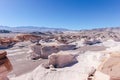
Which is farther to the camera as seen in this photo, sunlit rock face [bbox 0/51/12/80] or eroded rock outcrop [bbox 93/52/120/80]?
eroded rock outcrop [bbox 93/52/120/80]

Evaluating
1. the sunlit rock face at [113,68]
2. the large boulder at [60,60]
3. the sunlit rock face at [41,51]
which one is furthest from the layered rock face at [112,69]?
the sunlit rock face at [41,51]

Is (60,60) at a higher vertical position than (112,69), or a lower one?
lower

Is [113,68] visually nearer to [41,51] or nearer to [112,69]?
[112,69]

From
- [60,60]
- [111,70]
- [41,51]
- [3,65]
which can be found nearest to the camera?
[3,65]

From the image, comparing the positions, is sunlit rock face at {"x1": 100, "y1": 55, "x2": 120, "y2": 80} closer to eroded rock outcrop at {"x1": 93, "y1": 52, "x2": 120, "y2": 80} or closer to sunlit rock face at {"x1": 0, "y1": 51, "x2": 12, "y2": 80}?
eroded rock outcrop at {"x1": 93, "y1": 52, "x2": 120, "y2": 80}

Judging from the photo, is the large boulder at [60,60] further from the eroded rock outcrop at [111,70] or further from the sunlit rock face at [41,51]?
the eroded rock outcrop at [111,70]

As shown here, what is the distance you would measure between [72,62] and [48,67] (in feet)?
13.3

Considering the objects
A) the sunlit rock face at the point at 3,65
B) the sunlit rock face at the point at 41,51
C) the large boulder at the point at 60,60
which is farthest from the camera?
the sunlit rock face at the point at 41,51

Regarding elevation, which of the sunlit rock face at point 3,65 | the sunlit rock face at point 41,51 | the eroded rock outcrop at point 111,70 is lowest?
the sunlit rock face at point 41,51

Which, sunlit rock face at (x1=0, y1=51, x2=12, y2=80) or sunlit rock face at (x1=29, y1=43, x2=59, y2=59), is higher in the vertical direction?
sunlit rock face at (x1=0, y1=51, x2=12, y2=80)

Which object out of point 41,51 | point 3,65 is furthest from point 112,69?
point 41,51

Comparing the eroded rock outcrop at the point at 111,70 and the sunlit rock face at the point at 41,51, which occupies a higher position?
the eroded rock outcrop at the point at 111,70

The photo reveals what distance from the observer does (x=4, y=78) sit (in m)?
3.42

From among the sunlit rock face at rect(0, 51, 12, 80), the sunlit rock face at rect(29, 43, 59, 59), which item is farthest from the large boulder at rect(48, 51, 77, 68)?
the sunlit rock face at rect(0, 51, 12, 80)
